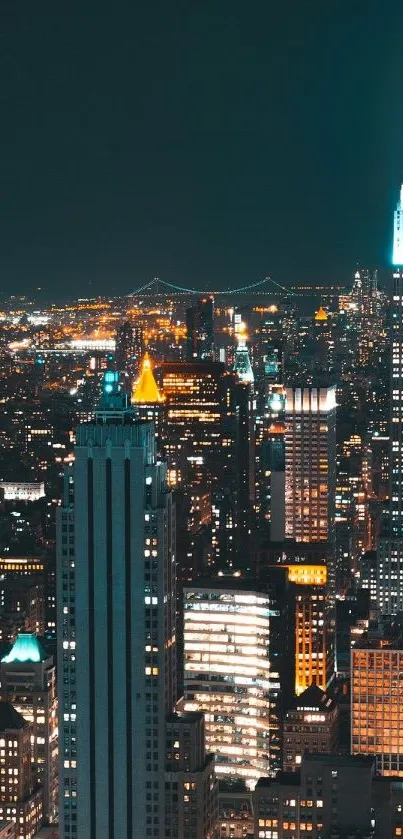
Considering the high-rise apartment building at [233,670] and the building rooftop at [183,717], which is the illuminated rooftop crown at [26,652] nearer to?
the high-rise apartment building at [233,670]

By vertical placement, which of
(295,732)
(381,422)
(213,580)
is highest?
(381,422)

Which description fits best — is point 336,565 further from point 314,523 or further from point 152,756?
point 152,756

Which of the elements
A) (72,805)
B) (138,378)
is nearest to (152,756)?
(72,805)

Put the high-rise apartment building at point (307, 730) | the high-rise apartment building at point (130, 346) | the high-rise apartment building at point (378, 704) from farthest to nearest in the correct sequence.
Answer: the high-rise apartment building at point (130, 346), the high-rise apartment building at point (307, 730), the high-rise apartment building at point (378, 704)

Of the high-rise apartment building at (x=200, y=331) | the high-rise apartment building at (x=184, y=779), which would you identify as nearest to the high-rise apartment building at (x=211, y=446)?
Result: the high-rise apartment building at (x=200, y=331)

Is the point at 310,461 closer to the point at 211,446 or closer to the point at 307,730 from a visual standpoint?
the point at 211,446

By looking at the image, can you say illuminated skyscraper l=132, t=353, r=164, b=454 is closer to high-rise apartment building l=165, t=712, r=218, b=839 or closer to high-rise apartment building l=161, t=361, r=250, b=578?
high-rise apartment building l=161, t=361, r=250, b=578

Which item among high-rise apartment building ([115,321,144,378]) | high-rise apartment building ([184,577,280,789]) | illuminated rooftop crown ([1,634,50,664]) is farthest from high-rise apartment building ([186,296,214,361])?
illuminated rooftop crown ([1,634,50,664])
